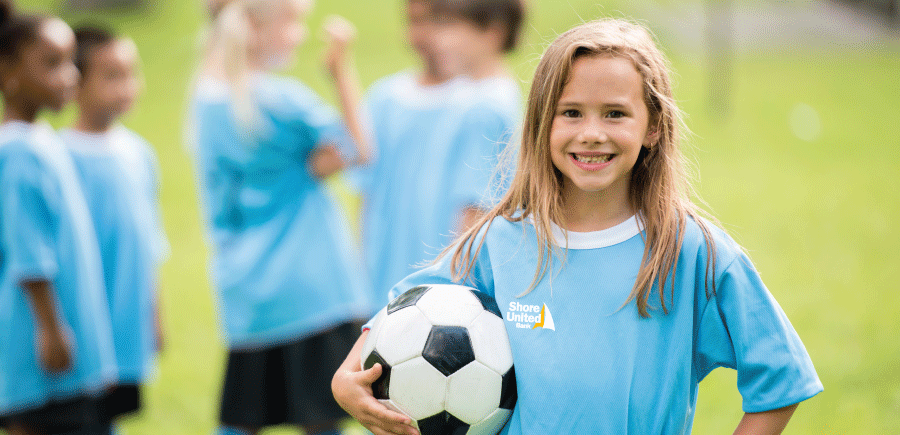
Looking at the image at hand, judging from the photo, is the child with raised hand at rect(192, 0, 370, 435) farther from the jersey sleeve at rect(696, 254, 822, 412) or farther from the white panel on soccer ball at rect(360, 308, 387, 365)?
the jersey sleeve at rect(696, 254, 822, 412)

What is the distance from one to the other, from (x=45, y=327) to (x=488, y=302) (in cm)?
216

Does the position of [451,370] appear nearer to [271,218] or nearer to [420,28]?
[271,218]

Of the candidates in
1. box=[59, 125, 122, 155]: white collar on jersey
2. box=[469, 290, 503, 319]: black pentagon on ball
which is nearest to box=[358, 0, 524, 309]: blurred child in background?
box=[59, 125, 122, 155]: white collar on jersey

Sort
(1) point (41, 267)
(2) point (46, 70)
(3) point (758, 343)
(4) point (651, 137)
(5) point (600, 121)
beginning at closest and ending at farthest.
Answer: (3) point (758, 343), (5) point (600, 121), (4) point (651, 137), (1) point (41, 267), (2) point (46, 70)

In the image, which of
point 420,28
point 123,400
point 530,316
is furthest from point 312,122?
point 530,316

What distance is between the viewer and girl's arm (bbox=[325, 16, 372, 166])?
368 centimetres

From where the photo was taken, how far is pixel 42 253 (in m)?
3.28

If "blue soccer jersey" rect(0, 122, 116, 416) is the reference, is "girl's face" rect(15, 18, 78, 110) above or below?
above

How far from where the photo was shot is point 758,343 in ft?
5.85

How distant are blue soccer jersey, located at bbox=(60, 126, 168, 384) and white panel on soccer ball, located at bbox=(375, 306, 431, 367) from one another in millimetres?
2274

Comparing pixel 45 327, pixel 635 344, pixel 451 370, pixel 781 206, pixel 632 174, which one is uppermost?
pixel 632 174

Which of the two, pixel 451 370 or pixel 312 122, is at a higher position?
pixel 312 122

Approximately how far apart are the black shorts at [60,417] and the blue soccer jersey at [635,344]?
2258mm

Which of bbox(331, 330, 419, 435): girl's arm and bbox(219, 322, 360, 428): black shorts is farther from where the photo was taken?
bbox(219, 322, 360, 428): black shorts
